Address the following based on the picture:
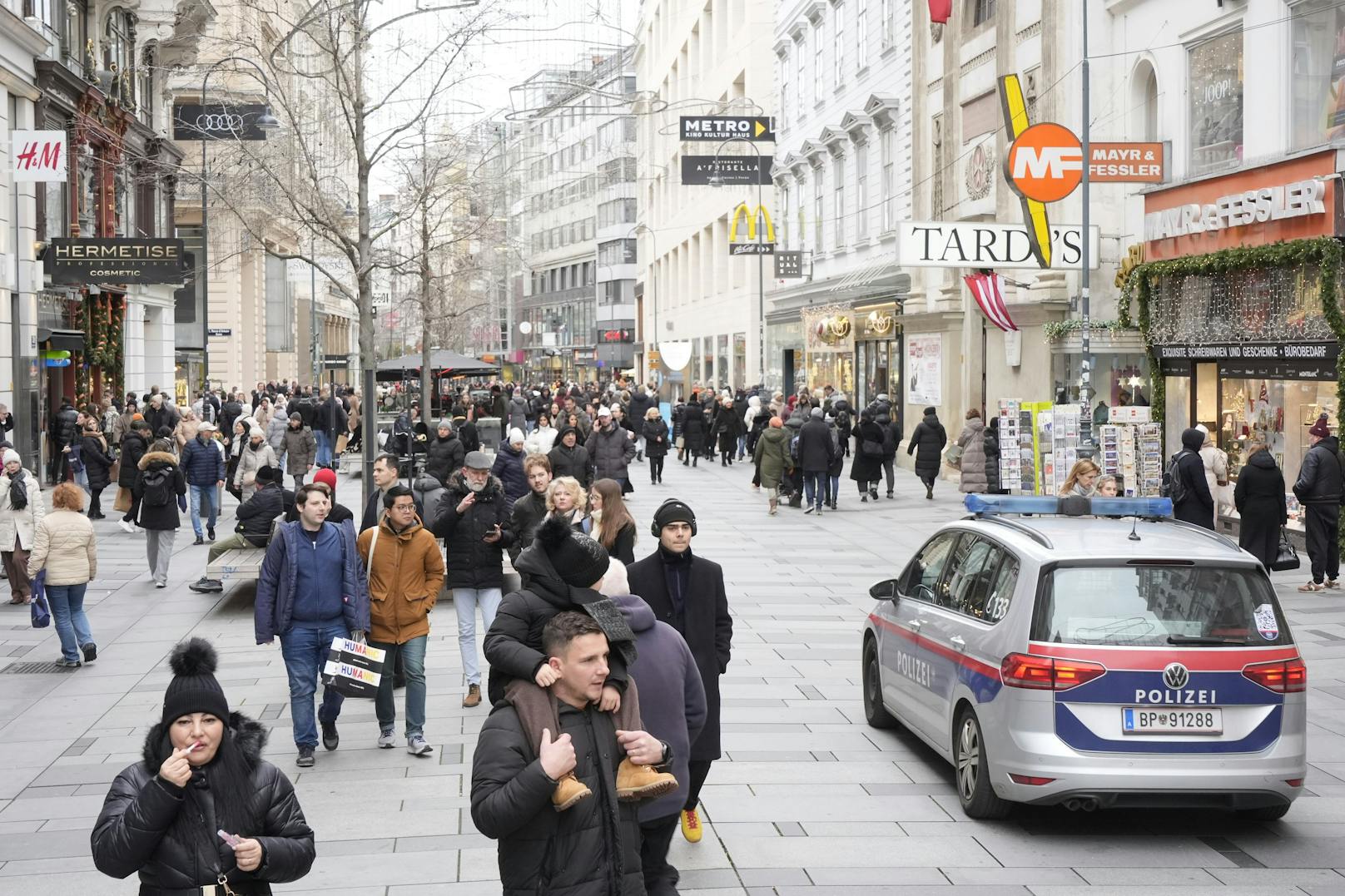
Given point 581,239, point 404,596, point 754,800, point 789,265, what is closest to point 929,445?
point 789,265

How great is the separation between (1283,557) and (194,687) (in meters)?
13.9

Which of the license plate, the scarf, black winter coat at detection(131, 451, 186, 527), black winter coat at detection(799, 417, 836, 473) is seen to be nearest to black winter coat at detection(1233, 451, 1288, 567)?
the license plate

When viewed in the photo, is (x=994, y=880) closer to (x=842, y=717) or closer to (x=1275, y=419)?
(x=842, y=717)

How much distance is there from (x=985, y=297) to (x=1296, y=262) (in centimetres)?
841

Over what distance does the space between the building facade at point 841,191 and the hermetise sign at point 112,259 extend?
1481 cm

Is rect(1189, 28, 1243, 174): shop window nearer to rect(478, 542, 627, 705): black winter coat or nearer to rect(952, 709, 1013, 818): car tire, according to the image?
rect(952, 709, 1013, 818): car tire

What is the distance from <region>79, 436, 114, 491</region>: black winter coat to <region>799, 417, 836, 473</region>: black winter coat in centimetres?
1060

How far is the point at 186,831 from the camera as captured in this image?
430cm

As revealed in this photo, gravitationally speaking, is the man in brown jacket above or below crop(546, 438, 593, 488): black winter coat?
below

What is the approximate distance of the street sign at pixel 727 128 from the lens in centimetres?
3158

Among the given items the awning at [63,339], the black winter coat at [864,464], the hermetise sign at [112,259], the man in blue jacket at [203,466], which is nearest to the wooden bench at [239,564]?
the man in blue jacket at [203,466]

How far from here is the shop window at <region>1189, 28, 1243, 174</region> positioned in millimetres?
20344

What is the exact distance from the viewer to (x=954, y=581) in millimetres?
8898

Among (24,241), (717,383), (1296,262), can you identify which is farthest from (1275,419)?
(717,383)
